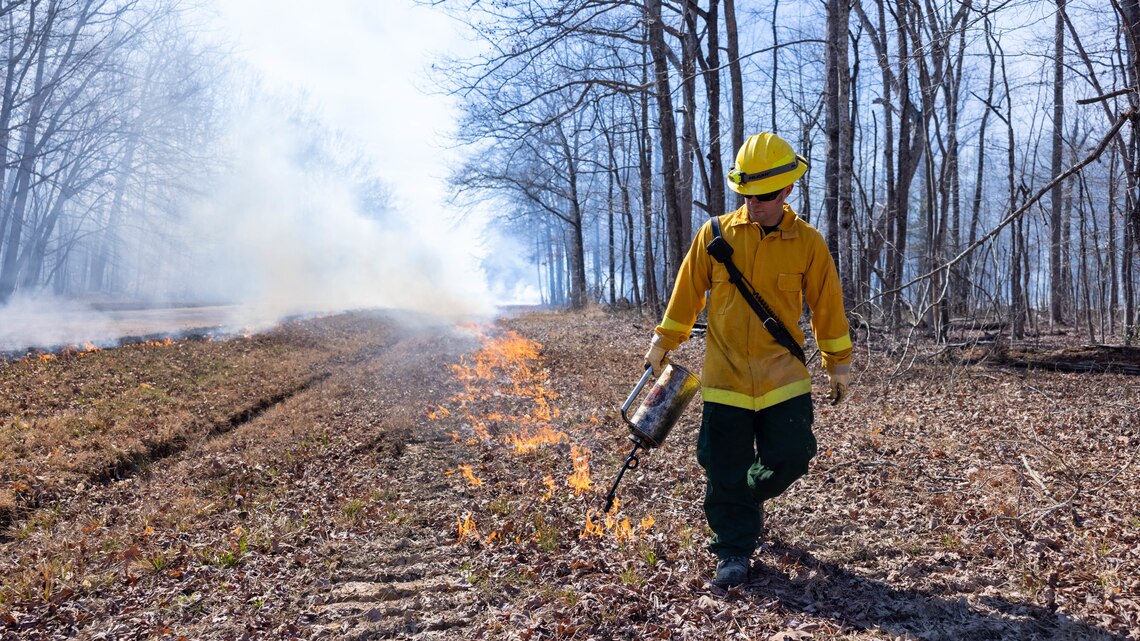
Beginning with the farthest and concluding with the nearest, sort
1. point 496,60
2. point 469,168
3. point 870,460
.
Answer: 1. point 469,168
2. point 496,60
3. point 870,460

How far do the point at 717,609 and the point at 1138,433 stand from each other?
559 centimetres

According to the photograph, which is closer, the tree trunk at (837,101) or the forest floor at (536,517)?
the forest floor at (536,517)

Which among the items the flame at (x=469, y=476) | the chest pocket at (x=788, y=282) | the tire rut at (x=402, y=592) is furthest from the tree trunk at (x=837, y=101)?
the tire rut at (x=402, y=592)

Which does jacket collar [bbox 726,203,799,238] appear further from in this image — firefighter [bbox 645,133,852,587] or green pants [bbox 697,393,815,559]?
green pants [bbox 697,393,815,559]

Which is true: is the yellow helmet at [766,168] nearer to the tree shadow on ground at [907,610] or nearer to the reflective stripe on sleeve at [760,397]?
the reflective stripe on sleeve at [760,397]

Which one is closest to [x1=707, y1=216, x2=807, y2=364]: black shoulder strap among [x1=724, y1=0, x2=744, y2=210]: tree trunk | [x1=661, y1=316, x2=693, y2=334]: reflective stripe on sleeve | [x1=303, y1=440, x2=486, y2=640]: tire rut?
[x1=661, y1=316, x2=693, y2=334]: reflective stripe on sleeve

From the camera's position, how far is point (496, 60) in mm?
11164

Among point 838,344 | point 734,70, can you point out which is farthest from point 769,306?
point 734,70

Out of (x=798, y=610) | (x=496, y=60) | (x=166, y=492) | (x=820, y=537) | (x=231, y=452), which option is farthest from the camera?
(x=496, y=60)

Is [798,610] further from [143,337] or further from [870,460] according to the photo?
[143,337]

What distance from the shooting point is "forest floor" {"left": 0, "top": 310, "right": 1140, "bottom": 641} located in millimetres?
3699

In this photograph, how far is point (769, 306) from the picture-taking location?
149 inches

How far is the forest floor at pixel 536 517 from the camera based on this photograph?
3.70m

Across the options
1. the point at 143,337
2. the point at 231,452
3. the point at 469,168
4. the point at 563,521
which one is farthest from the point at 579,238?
the point at 563,521
